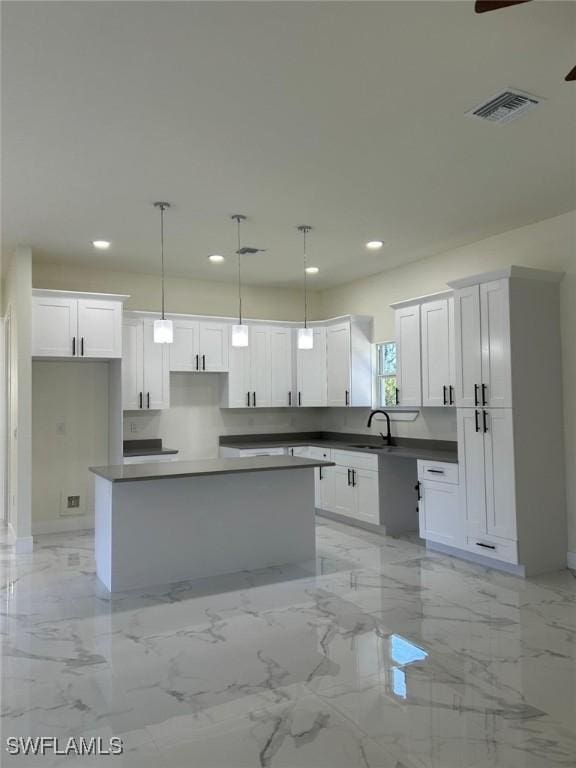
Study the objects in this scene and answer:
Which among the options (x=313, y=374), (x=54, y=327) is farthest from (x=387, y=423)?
(x=54, y=327)

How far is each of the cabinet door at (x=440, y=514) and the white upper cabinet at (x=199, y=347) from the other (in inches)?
110

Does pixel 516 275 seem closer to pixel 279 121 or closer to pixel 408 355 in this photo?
pixel 408 355

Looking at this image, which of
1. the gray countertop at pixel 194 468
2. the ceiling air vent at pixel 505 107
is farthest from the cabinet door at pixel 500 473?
the ceiling air vent at pixel 505 107

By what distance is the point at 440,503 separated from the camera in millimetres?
5191

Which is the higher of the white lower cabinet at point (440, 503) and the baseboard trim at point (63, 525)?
the white lower cabinet at point (440, 503)

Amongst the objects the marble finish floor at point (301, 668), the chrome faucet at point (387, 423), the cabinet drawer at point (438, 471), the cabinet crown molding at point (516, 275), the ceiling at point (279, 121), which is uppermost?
the ceiling at point (279, 121)

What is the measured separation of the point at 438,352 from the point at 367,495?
5.38 feet

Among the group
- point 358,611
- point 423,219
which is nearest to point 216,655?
point 358,611

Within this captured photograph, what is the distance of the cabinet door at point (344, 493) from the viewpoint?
6293mm

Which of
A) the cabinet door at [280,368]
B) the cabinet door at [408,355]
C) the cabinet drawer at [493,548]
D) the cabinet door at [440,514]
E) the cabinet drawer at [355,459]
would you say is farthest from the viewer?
the cabinet door at [280,368]

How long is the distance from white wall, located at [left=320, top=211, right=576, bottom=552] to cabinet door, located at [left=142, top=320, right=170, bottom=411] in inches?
96.6

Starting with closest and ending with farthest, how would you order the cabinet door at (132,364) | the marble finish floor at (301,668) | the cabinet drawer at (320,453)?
1. the marble finish floor at (301,668)
2. the cabinet door at (132,364)
3. the cabinet drawer at (320,453)

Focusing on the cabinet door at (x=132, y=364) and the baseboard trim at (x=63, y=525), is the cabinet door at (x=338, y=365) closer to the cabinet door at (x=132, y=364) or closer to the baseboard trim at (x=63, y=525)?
the cabinet door at (x=132, y=364)

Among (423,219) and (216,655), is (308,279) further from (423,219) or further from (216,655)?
(216,655)
